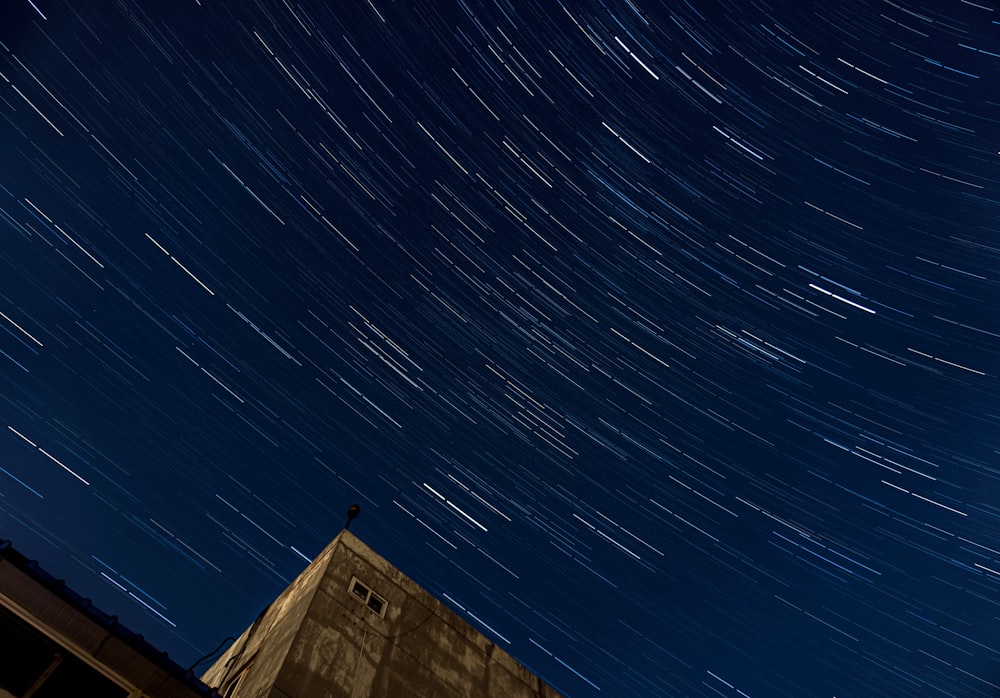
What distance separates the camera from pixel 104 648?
6.43 meters

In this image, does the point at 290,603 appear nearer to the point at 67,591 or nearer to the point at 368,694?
the point at 368,694

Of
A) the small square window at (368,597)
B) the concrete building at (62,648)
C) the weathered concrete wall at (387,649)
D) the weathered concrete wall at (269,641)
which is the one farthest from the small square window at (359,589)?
the concrete building at (62,648)

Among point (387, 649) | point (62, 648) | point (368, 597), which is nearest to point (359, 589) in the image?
point (368, 597)

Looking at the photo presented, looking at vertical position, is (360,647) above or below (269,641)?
above

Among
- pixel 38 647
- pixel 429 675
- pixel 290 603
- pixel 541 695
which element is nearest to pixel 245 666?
pixel 290 603

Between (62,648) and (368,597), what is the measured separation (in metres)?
4.44

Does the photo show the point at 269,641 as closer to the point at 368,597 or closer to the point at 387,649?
the point at 368,597

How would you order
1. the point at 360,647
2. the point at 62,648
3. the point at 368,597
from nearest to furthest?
the point at 62,648
the point at 360,647
the point at 368,597

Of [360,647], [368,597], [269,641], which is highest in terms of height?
[368,597]

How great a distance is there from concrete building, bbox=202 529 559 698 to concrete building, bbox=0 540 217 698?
152cm

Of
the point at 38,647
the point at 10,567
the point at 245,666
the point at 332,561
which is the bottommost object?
the point at 245,666

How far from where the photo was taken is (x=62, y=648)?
20.6 ft

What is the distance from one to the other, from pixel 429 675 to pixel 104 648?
4.76 metres

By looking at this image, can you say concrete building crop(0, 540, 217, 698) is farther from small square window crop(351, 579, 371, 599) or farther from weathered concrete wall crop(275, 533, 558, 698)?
small square window crop(351, 579, 371, 599)
